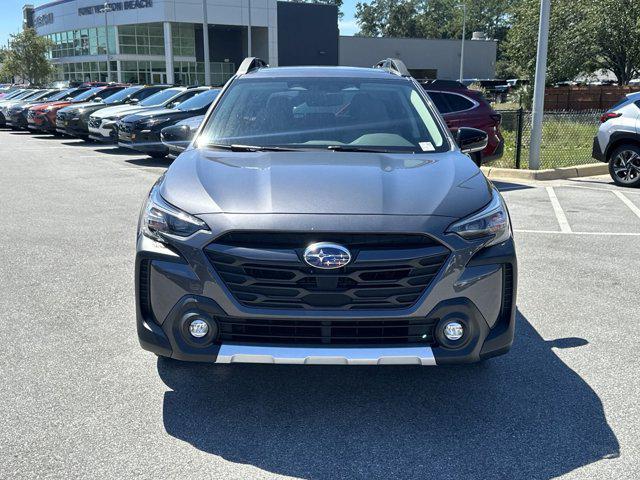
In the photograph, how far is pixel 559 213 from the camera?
353 inches

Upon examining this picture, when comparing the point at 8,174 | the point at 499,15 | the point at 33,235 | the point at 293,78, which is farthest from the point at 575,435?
the point at 499,15

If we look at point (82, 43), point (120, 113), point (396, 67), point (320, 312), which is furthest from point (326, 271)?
point (82, 43)

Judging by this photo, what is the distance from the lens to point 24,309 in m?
4.93

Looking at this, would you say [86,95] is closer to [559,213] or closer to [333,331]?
[559,213]

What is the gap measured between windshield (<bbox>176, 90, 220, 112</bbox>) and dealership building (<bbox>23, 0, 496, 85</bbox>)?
4441 centimetres

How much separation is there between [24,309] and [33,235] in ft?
9.00

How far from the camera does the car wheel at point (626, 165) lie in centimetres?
1092

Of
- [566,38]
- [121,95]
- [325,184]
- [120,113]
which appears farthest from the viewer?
[566,38]

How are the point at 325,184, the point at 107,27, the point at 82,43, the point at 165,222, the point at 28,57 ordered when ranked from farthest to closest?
the point at 82,43, the point at 107,27, the point at 28,57, the point at 325,184, the point at 165,222

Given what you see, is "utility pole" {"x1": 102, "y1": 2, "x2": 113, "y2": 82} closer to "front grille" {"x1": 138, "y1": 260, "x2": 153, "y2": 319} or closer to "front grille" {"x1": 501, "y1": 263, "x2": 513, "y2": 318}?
"front grille" {"x1": 138, "y1": 260, "x2": 153, "y2": 319}

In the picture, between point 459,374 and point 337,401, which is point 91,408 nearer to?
point 337,401

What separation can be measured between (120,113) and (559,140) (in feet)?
35.9

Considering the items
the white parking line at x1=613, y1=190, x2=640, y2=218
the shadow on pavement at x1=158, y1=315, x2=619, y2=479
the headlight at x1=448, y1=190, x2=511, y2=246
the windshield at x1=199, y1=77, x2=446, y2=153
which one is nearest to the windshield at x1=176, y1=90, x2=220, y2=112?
the white parking line at x1=613, y1=190, x2=640, y2=218

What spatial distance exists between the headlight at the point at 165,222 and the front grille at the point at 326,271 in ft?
0.51
